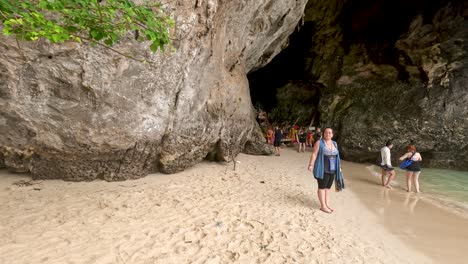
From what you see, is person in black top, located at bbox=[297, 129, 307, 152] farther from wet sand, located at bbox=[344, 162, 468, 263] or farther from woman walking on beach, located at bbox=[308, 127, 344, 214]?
Result: woman walking on beach, located at bbox=[308, 127, 344, 214]

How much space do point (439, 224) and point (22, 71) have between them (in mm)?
9463

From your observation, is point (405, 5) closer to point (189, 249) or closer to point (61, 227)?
point (189, 249)

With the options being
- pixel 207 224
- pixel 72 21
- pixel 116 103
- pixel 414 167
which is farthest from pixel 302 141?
pixel 72 21

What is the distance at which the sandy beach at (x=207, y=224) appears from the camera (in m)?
3.87

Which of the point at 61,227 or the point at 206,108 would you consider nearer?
the point at 61,227

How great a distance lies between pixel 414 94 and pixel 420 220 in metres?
10.4

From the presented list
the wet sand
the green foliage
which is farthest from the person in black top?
the green foliage

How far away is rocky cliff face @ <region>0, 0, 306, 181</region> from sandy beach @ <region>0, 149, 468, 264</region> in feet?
1.92

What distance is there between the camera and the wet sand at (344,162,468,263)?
4.68 m

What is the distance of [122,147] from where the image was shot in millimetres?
6688

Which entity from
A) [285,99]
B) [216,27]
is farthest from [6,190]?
[285,99]

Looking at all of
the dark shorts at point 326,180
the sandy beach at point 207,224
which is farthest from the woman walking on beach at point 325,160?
the sandy beach at point 207,224

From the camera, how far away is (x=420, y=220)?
593 centimetres

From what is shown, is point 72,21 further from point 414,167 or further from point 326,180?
point 414,167
